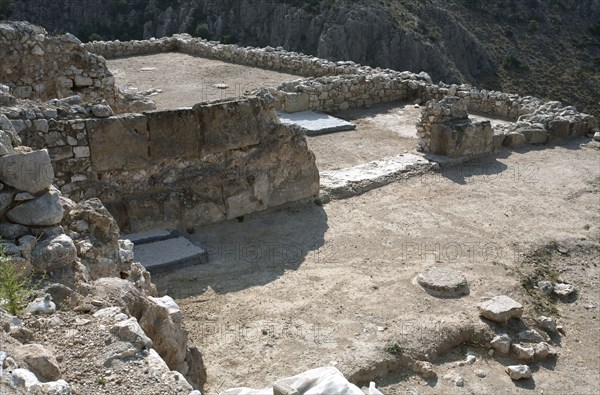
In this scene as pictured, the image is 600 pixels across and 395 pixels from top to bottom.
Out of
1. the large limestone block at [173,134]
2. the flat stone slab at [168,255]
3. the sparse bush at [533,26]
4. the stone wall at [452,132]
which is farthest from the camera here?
the sparse bush at [533,26]

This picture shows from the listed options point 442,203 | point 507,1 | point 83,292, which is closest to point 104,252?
point 83,292

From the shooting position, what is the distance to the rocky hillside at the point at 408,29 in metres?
45.2

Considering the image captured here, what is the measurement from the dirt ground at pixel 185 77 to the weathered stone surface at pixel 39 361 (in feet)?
35.3

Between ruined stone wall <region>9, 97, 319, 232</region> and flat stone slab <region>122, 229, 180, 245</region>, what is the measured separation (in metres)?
0.10

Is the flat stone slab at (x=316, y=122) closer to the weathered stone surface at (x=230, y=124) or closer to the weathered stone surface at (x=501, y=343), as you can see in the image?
the weathered stone surface at (x=230, y=124)

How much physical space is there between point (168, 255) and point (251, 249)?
1.02 metres

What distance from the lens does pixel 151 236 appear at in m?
8.05

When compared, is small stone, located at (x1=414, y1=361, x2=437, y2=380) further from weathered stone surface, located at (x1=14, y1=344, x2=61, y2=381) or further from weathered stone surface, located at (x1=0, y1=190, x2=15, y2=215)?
weathered stone surface, located at (x1=0, y1=190, x2=15, y2=215)

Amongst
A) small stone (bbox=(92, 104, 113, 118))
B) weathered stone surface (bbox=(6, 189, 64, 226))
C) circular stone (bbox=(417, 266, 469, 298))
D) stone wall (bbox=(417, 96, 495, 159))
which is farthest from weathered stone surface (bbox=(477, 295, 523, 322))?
stone wall (bbox=(417, 96, 495, 159))

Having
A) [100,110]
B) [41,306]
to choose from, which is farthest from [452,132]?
[41,306]

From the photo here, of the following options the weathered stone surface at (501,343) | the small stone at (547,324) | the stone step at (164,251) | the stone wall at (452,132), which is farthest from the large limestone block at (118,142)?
the stone wall at (452,132)

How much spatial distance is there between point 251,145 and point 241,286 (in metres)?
2.31

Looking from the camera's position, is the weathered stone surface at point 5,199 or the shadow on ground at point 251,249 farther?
the shadow on ground at point 251,249

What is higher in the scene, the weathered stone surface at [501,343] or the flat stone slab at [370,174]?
the flat stone slab at [370,174]
